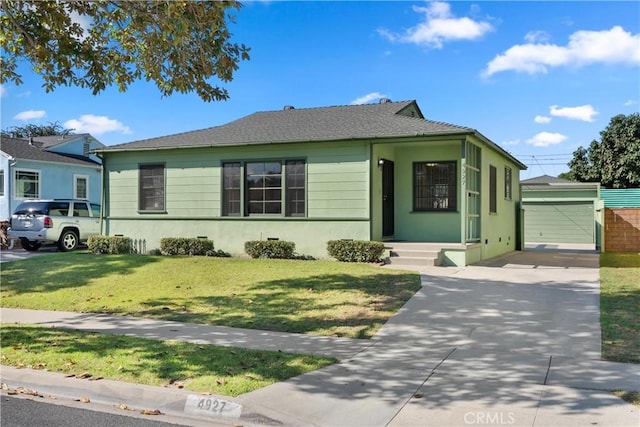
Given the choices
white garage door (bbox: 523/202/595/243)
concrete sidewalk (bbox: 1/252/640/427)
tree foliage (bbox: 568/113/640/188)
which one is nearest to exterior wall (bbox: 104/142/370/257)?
concrete sidewalk (bbox: 1/252/640/427)

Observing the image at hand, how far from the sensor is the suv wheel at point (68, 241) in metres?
17.5

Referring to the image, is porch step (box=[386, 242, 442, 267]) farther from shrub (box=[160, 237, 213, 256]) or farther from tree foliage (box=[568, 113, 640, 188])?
tree foliage (box=[568, 113, 640, 188])

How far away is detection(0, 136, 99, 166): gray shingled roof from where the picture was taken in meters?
25.2

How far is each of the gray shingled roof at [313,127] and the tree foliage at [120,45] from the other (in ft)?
18.2

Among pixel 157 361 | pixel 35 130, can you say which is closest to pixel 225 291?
pixel 157 361

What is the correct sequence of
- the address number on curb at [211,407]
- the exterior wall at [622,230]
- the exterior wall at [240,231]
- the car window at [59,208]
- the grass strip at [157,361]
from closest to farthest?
the address number on curb at [211,407]
the grass strip at [157,361]
the exterior wall at [240,231]
the car window at [59,208]
the exterior wall at [622,230]

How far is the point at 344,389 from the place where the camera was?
471 centimetres

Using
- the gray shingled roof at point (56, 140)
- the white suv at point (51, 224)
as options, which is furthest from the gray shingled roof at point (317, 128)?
the gray shingled roof at point (56, 140)

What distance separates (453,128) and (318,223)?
4.43 metres

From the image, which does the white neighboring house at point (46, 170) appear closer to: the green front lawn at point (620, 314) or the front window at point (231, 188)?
the front window at point (231, 188)

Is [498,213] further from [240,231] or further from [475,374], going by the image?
[475,374]

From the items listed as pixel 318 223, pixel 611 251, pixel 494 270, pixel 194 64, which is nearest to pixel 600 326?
pixel 494 270

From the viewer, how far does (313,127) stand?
604 inches

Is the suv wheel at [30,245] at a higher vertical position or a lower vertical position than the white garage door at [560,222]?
lower
